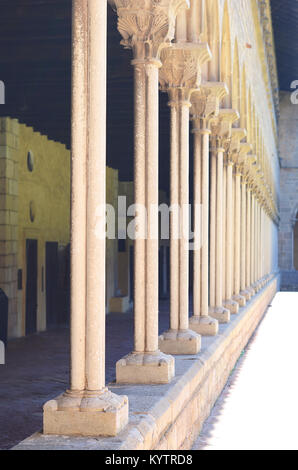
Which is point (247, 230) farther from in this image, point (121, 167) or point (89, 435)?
point (89, 435)

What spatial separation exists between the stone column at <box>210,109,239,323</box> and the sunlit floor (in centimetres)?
78

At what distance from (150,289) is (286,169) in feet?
96.8

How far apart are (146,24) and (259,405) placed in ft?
12.4

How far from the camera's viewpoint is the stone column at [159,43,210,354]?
6.29 m

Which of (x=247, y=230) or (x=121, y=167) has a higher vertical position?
(x=121, y=167)

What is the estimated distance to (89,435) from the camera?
3.49m

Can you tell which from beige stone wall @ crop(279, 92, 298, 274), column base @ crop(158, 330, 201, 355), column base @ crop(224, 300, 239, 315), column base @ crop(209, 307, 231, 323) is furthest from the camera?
beige stone wall @ crop(279, 92, 298, 274)

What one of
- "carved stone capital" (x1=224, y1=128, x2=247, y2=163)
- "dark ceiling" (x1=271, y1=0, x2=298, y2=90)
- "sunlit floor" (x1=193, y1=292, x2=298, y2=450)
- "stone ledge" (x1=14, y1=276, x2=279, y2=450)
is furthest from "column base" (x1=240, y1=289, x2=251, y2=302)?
"dark ceiling" (x1=271, y1=0, x2=298, y2=90)

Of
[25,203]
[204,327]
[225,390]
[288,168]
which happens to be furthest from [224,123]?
[288,168]

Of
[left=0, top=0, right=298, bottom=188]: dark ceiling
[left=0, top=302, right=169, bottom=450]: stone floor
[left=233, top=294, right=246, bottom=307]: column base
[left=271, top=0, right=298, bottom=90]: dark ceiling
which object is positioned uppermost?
[left=271, top=0, right=298, bottom=90]: dark ceiling

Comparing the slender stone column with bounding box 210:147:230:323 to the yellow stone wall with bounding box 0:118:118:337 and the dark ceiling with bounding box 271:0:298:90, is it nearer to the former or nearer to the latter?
the yellow stone wall with bounding box 0:118:118:337

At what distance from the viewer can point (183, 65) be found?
21.5ft

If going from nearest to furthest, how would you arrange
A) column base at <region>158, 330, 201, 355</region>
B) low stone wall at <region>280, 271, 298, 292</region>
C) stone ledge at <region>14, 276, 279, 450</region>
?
1. stone ledge at <region>14, 276, 279, 450</region>
2. column base at <region>158, 330, 201, 355</region>
3. low stone wall at <region>280, 271, 298, 292</region>

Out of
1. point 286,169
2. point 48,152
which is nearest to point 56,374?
point 48,152
